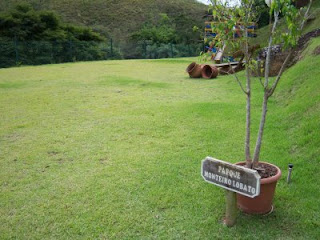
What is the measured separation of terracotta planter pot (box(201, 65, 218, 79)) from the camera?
11.8 m

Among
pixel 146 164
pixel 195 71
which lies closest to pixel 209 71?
pixel 195 71

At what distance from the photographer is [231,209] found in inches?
109

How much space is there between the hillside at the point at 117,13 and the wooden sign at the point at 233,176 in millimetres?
36067

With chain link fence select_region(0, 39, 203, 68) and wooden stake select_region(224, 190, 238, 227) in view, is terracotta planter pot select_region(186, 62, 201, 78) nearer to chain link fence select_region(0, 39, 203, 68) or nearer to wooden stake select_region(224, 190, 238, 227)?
wooden stake select_region(224, 190, 238, 227)

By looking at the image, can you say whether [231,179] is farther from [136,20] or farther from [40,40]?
[136,20]

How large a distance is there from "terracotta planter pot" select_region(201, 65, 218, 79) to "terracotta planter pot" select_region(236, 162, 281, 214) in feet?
29.6

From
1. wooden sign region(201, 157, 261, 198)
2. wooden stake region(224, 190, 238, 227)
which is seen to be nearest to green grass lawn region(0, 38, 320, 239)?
wooden stake region(224, 190, 238, 227)

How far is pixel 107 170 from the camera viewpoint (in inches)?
156

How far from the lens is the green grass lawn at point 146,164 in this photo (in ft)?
9.39

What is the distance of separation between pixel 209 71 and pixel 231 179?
1003cm

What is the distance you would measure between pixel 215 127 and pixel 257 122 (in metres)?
0.68

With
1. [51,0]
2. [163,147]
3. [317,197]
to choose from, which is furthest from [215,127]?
[51,0]

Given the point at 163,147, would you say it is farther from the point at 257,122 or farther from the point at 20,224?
the point at 20,224

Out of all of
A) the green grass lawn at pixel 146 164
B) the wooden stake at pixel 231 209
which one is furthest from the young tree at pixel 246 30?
the green grass lawn at pixel 146 164
